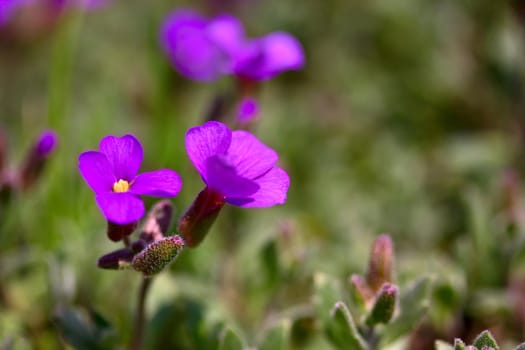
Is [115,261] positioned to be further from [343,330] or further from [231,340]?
[343,330]

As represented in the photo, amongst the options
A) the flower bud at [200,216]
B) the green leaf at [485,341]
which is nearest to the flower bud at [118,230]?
the flower bud at [200,216]

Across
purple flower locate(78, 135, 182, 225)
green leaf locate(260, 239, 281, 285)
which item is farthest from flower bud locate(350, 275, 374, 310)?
purple flower locate(78, 135, 182, 225)

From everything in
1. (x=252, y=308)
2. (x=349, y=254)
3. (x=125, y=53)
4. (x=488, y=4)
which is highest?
(x=488, y=4)

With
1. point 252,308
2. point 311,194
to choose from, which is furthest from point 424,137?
point 252,308

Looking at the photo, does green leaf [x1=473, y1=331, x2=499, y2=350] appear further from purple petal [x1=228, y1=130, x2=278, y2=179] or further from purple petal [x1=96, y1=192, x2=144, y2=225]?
purple petal [x1=96, y1=192, x2=144, y2=225]

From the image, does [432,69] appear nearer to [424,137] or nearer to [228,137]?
[424,137]

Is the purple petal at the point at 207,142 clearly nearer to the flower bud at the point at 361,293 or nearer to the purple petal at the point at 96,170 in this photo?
the purple petal at the point at 96,170

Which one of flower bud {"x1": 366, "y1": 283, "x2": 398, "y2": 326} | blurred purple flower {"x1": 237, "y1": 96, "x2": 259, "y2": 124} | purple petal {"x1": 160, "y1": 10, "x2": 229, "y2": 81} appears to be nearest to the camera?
flower bud {"x1": 366, "y1": 283, "x2": 398, "y2": 326}
